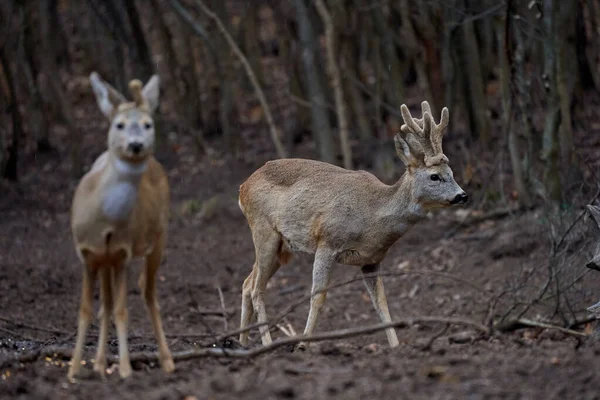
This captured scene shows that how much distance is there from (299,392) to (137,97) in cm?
201

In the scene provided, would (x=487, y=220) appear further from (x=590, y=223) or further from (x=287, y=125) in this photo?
(x=287, y=125)

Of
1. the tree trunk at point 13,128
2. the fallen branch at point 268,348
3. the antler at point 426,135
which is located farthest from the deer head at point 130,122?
the tree trunk at point 13,128

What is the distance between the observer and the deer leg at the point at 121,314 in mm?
6270

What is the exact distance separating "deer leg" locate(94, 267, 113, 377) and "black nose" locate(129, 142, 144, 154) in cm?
97

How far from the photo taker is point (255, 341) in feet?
34.2

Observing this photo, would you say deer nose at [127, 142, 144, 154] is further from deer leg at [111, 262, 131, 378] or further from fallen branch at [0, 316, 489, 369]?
fallen branch at [0, 316, 489, 369]

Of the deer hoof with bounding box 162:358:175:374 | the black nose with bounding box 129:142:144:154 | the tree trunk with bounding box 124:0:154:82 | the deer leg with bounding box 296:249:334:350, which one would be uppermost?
the tree trunk with bounding box 124:0:154:82

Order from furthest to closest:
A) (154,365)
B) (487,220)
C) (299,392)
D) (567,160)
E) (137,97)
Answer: (487,220) → (567,160) → (154,365) → (137,97) → (299,392)

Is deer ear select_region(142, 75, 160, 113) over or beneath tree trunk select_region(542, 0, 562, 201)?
over

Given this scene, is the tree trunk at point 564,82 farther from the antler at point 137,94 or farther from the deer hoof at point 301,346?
the antler at point 137,94

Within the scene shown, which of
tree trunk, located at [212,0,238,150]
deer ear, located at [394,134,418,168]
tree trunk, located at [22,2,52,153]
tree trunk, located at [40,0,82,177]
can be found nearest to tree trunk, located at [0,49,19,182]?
tree trunk, located at [40,0,82,177]

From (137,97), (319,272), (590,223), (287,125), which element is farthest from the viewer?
(287,125)

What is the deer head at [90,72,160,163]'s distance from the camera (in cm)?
580

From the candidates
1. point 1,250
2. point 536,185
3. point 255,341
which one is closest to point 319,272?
point 255,341
